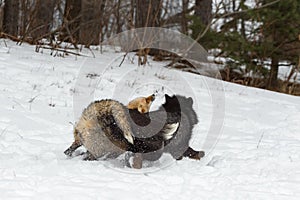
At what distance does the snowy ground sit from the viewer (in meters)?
3.70

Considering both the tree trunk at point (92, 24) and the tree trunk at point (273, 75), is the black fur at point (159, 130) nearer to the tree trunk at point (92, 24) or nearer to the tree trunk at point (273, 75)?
the tree trunk at point (92, 24)

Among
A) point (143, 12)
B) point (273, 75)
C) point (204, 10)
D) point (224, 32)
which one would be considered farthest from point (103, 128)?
point (204, 10)

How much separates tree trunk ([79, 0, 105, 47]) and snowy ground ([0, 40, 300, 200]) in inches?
114

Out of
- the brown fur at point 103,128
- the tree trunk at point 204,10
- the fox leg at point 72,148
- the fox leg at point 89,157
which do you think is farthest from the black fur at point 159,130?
the tree trunk at point 204,10

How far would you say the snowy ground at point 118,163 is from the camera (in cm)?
370

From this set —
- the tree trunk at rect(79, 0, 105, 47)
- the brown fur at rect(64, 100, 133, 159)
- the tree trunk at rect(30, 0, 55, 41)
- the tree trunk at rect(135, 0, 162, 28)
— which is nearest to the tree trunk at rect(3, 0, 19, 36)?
the tree trunk at rect(30, 0, 55, 41)

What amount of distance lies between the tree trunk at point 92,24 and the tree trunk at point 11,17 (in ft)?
5.81

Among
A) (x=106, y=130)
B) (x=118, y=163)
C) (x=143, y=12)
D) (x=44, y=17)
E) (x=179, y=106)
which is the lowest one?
(x=118, y=163)

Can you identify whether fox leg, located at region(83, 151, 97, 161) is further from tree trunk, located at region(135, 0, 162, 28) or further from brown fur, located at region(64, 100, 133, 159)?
tree trunk, located at region(135, 0, 162, 28)

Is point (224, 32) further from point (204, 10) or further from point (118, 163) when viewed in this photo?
point (118, 163)

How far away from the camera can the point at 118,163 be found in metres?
4.32

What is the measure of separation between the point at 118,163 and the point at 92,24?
9794 mm

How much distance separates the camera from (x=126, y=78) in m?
9.04

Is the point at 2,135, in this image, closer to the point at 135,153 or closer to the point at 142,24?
the point at 135,153
